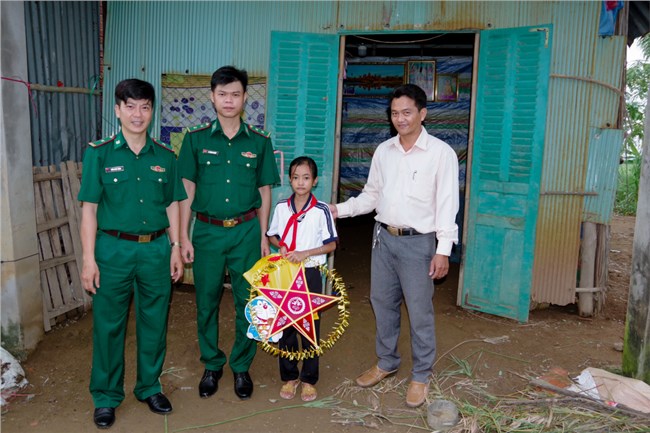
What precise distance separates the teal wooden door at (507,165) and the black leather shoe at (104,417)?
3.33 metres

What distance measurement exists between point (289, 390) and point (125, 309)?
1.15 metres

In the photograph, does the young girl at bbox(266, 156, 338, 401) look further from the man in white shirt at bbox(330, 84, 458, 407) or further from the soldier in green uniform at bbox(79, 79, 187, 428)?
the soldier in green uniform at bbox(79, 79, 187, 428)

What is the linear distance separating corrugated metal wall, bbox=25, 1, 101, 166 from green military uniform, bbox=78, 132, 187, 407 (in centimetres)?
184

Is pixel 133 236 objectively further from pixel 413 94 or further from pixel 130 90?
pixel 413 94

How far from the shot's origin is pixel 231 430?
122 inches

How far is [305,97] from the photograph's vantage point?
493 centimetres

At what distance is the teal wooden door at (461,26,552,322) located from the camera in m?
4.61

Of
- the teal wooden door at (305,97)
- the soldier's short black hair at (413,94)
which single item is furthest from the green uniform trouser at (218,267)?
the teal wooden door at (305,97)

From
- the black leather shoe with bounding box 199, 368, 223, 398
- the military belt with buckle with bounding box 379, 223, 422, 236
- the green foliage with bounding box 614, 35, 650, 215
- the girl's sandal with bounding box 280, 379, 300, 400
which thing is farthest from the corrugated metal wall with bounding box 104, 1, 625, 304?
the green foliage with bounding box 614, 35, 650, 215

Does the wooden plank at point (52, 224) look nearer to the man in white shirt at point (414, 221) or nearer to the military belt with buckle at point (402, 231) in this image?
the man in white shirt at point (414, 221)

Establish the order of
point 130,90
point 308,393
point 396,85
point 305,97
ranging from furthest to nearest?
point 396,85, point 305,97, point 308,393, point 130,90

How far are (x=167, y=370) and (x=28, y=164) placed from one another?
73.3 inches

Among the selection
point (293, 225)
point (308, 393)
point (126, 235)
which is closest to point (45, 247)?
point (126, 235)

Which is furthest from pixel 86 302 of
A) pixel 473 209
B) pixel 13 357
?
pixel 473 209
